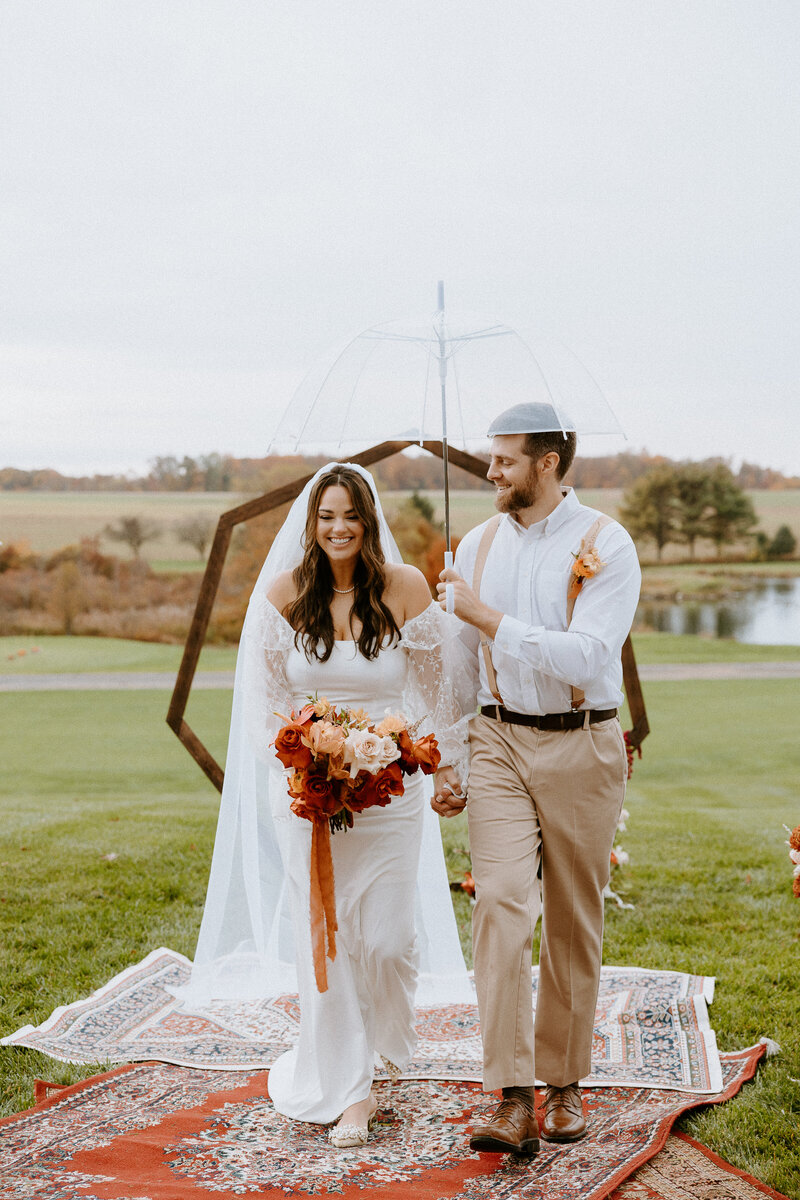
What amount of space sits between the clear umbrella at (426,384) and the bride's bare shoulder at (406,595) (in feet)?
0.68

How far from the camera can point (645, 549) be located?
1948cm

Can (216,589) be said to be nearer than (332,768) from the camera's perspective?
No

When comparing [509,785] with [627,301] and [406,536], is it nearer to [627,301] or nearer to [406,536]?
[406,536]

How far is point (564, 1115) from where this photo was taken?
350 cm

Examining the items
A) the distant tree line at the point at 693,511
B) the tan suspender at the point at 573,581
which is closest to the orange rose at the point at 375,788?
the tan suspender at the point at 573,581

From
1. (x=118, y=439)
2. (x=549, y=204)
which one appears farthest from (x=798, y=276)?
(x=118, y=439)

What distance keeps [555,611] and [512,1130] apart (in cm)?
154

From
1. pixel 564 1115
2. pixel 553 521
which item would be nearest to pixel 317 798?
pixel 553 521

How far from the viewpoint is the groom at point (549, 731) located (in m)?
3.40

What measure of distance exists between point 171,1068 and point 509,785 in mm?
1779

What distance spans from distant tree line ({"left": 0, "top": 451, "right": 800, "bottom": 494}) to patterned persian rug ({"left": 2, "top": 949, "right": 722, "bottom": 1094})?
1321 cm

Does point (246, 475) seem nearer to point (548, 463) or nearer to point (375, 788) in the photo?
point (548, 463)

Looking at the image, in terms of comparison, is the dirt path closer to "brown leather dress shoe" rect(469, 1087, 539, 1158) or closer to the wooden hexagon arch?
the wooden hexagon arch

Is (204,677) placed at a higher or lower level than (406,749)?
lower
